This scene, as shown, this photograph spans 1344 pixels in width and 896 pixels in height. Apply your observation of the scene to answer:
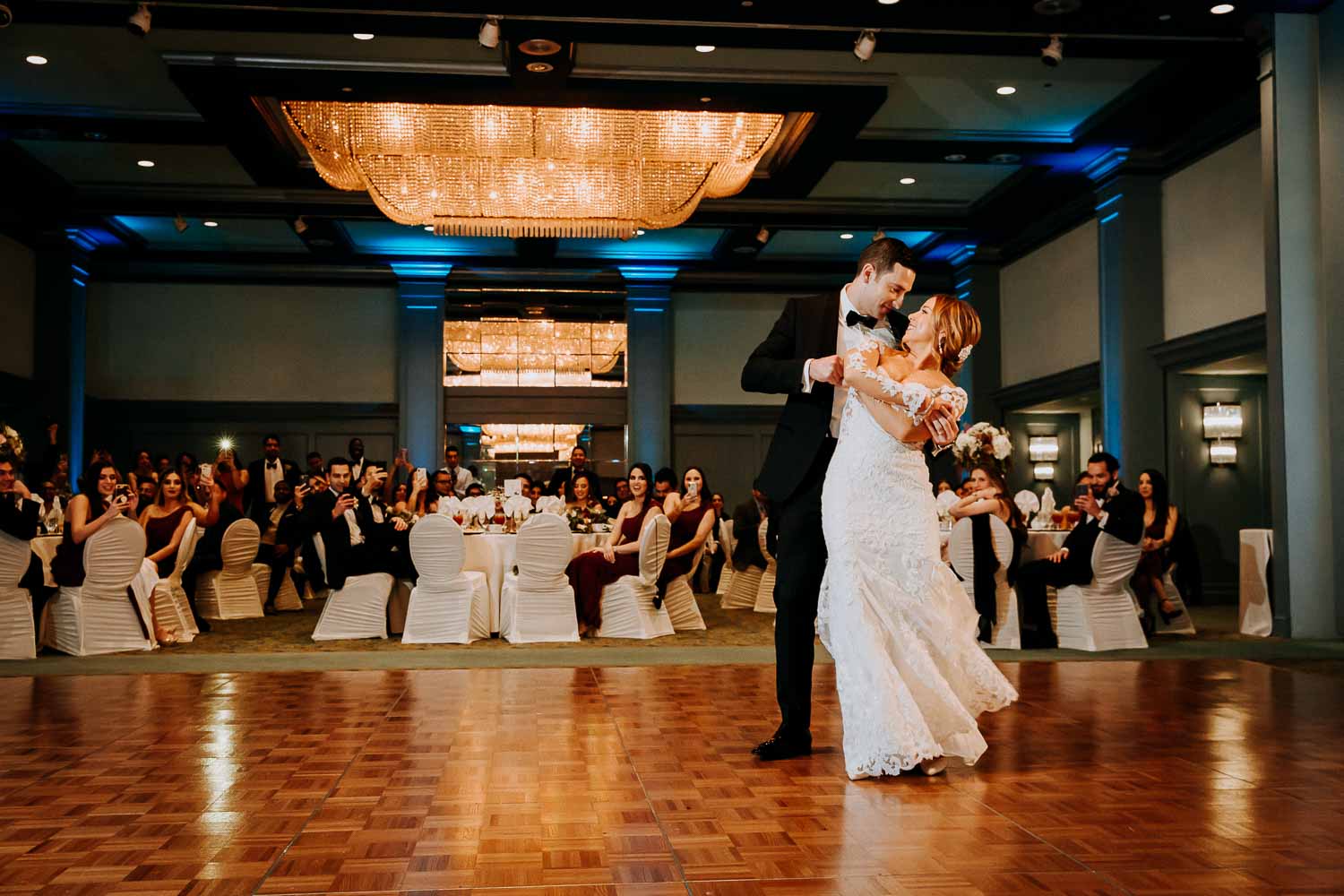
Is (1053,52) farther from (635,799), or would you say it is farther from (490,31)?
(635,799)

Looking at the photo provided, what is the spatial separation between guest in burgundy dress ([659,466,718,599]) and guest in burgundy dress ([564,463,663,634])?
320 millimetres

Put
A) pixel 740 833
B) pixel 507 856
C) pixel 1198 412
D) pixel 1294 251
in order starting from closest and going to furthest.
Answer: pixel 507 856 < pixel 740 833 < pixel 1294 251 < pixel 1198 412

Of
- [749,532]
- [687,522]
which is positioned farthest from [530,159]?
[749,532]

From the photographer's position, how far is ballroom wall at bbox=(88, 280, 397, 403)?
46.8 feet

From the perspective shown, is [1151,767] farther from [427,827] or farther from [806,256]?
[806,256]

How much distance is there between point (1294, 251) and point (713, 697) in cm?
501

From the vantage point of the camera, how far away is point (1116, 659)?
604 centimetres

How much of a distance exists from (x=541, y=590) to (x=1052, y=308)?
293 inches

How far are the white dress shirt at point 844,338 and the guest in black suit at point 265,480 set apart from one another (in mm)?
8274

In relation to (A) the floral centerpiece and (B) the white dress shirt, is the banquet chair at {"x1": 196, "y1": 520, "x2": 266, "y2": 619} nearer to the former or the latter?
(A) the floral centerpiece

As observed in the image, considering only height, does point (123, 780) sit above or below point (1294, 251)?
below

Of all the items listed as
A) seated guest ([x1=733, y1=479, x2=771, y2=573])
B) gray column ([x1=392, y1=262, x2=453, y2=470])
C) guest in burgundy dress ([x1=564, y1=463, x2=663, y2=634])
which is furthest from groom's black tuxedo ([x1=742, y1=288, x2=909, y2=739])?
gray column ([x1=392, y1=262, x2=453, y2=470])

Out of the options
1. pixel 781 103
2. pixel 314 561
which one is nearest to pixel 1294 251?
pixel 781 103

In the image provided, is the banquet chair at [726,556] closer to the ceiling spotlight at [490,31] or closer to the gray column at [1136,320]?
the gray column at [1136,320]
